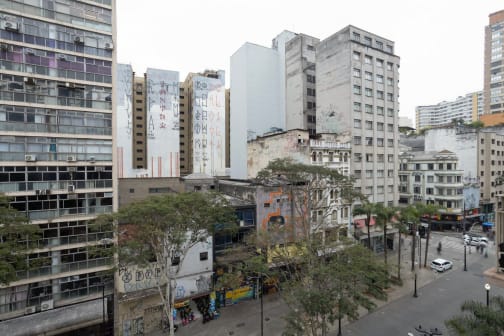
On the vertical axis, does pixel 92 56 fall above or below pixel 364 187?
above

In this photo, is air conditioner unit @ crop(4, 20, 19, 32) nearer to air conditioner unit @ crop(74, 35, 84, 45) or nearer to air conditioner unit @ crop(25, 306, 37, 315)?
air conditioner unit @ crop(74, 35, 84, 45)

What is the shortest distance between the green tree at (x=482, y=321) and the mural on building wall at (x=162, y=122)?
6105cm

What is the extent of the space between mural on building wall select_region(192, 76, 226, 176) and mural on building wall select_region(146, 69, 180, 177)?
4.88 metres

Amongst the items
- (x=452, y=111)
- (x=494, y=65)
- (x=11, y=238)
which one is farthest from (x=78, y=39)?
(x=452, y=111)

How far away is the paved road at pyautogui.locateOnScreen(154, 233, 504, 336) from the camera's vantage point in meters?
22.1

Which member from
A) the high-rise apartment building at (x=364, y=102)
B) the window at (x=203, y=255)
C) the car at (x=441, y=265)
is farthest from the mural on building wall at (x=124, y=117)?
the car at (x=441, y=265)

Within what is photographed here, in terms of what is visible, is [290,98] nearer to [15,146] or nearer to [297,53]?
[297,53]

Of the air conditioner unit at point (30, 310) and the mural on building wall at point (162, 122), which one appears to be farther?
the mural on building wall at point (162, 122)

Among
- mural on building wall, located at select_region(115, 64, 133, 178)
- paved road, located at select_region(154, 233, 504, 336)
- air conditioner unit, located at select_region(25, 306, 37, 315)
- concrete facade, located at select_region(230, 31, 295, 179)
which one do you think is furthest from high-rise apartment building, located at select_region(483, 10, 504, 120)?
air conditioner unit, located at select_region(25, 306, 37, 315)

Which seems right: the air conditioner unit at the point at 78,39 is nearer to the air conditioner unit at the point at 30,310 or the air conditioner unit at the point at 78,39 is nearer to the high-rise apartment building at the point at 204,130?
the air conditioner unit at the point at 30,310

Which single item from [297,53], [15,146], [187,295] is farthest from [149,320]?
[297,53]

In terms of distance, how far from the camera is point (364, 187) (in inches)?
1545

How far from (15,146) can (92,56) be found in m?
9.35

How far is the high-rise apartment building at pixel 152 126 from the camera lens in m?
59.8
